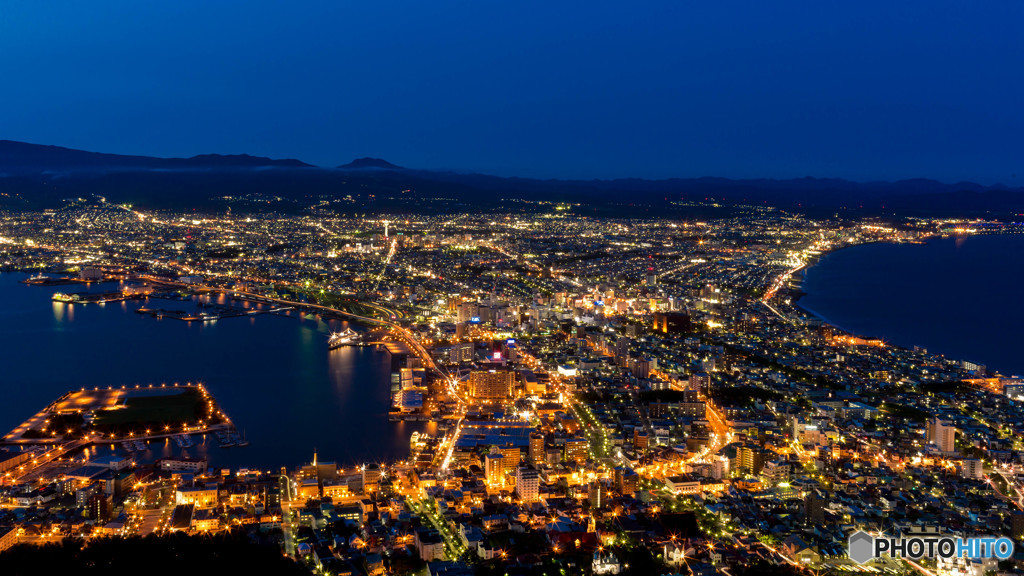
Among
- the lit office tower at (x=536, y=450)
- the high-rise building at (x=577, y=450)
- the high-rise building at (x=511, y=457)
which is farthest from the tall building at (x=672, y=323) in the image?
the high-rise building at (x=511, y=457)

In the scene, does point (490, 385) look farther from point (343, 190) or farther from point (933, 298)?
point (343, 190)

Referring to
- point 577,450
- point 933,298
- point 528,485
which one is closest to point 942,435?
point 577,450

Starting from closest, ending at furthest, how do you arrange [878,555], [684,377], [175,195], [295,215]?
[878,555]
[684,377]
[295,215]
[175,195]

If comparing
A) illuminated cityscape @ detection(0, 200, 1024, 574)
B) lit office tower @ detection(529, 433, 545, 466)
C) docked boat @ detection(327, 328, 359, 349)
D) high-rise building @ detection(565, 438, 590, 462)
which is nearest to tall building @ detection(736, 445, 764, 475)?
illuminated cityscape @ detection(0, 200, 1024, 574)

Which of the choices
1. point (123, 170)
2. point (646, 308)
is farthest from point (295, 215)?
point (646, 308)

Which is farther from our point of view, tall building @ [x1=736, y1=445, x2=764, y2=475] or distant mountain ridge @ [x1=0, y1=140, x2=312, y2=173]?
distant mountain ridge @ [x1=0, y1=140, x2=312, y2=173]

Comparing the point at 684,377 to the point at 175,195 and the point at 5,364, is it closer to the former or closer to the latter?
the point at 5,364

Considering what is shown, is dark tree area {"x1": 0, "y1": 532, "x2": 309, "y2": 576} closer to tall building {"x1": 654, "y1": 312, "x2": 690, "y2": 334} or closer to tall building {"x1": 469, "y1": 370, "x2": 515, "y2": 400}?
tall building {"x1": 469, "y1": 370, "x2": 515, "y2": 400}
